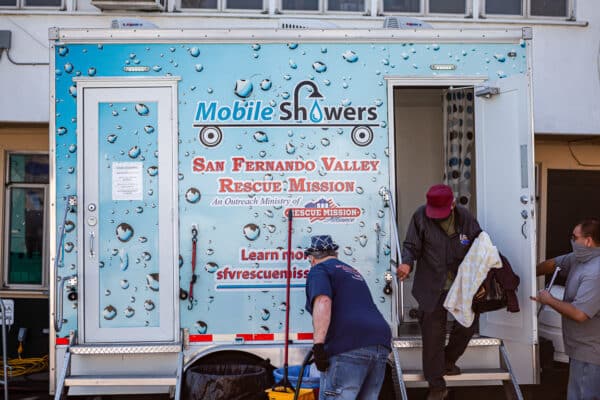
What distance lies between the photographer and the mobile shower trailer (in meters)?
6.24

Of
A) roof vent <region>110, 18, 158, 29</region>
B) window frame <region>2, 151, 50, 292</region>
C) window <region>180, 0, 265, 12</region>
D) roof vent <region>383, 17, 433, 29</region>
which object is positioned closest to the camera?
roof vent <region>110, 18, 158, 29</region>

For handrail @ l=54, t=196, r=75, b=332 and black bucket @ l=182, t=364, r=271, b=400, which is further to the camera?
handrail @ l=54, t=196, r=75, b=332

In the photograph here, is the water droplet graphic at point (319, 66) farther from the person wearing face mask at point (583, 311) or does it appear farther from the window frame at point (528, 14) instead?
the window frame at point (528, 14)

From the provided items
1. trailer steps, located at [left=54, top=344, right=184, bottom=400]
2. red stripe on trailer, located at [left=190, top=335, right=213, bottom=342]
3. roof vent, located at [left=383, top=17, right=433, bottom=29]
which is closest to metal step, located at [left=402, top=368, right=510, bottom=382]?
red stripe on trailer, located at [left=190, top=335, right=213, bottom=342]

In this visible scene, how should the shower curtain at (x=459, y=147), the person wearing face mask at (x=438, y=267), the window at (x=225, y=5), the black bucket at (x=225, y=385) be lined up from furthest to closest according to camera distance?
the window at (x=225, y=5), the shower curtain at (x=459, y=147), the person wearing face mask at (x=438, y=267), the black bucket at (x=225, y=385)

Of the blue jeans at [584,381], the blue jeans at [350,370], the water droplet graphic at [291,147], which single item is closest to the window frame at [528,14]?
the water droplet graphic at [291,147]

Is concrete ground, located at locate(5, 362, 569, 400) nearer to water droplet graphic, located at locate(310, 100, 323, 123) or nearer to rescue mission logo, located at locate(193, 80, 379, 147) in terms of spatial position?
rescue mission logo, located at locate(193, 80, 379, 147)

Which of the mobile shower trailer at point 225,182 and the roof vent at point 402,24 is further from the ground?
the roof vent at point 402,24

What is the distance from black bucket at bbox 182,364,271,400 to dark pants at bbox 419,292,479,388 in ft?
4.03

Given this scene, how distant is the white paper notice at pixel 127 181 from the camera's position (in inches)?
248

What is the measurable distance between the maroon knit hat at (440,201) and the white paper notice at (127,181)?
88.3 inches

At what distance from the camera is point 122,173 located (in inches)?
249

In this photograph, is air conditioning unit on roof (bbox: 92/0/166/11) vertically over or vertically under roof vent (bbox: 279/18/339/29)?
over

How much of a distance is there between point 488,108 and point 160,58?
267 cm
